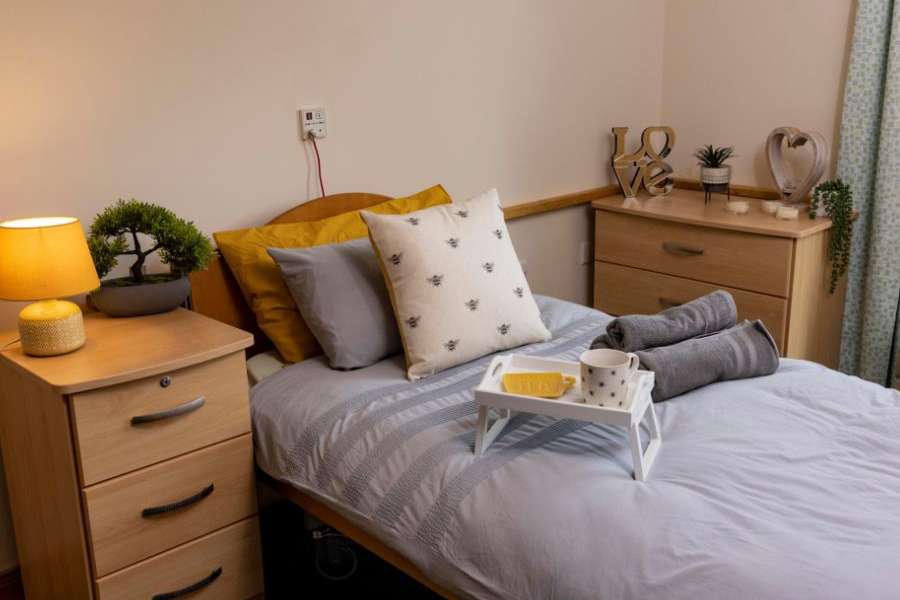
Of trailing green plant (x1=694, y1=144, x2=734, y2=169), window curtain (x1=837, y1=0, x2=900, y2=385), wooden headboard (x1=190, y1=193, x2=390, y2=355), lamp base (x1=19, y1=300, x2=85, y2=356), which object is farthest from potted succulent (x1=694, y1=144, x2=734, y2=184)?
lamp base (x1=19, y1=300, x2=85, y2=356)

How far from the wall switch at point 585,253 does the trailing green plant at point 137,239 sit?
1748 mm

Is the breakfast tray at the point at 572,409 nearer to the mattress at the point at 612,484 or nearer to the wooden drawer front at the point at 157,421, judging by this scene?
the mattress at the point at 612,484

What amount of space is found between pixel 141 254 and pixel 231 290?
318 millimetres

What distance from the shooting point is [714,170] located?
10.9ft

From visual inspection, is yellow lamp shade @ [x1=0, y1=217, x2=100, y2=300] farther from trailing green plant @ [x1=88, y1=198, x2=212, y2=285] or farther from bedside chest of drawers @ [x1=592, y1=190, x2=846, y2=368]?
bedside chest of drawers @ [x1=592, y1=190, x2=846, y2=368]

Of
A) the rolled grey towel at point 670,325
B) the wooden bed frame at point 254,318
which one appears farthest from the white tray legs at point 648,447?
the wooden bed frame at point 254,318

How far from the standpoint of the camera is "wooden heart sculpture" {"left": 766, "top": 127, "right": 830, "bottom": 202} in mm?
3088

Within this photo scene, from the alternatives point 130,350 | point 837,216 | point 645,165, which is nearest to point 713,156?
point 645,165

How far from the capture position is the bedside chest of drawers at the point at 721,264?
2928 millimetres

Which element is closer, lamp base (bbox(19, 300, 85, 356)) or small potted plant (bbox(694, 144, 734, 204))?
lamp base (bbox(19, 300, 85, 356))

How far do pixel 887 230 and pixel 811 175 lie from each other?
1.02 ft

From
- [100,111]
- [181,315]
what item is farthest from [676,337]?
[100,111]

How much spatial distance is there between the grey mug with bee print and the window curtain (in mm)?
1690

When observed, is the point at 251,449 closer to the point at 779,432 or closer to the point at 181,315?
the point at 181,315
